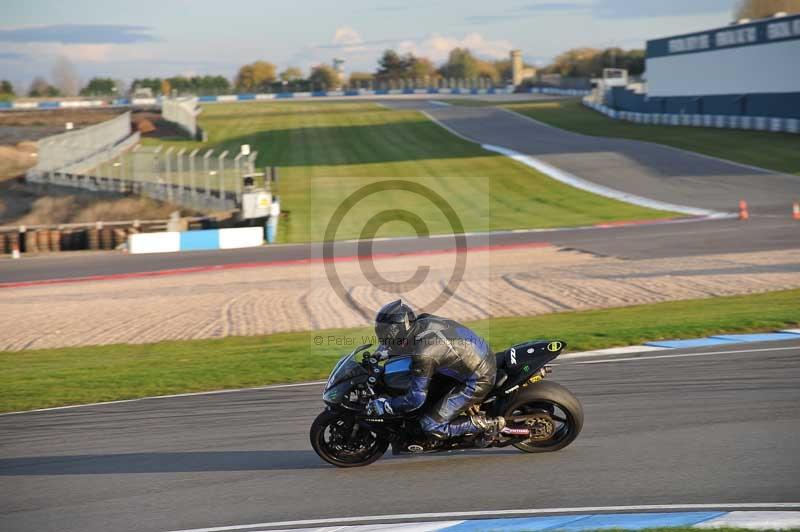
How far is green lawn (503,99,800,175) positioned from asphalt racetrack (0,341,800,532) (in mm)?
35235

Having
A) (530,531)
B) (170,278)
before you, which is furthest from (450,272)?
(530,531)

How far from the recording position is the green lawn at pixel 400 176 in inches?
1428

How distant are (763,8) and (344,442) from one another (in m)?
120

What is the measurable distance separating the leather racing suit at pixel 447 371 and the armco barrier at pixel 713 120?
49179mm

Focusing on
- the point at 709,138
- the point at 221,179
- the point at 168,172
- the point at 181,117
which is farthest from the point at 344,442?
the point at 181,117

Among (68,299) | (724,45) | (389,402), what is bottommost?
(68,299)

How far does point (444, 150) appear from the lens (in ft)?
180

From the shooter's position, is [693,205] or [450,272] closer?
[450,272]

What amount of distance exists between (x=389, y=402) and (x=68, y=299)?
53.9 feet

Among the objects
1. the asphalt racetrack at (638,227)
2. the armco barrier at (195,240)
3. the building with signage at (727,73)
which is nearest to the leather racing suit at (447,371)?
the asphalt racetrack at (638,227)

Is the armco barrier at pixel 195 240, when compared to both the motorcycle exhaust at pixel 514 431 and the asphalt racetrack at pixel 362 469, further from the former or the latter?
the motorcycle exhaust at pixel 514 431

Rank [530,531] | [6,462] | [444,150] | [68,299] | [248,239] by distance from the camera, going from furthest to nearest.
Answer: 1. [444,150]
2. [248,239]
3. [68,299]
4. [6,462]
5. [530,531]

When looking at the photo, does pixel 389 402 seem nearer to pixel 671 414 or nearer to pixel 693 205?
pixel 671 414

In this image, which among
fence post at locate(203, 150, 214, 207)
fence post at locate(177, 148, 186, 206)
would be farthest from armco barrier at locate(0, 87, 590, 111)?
fence post at locate(203, 150, 214, 207)
